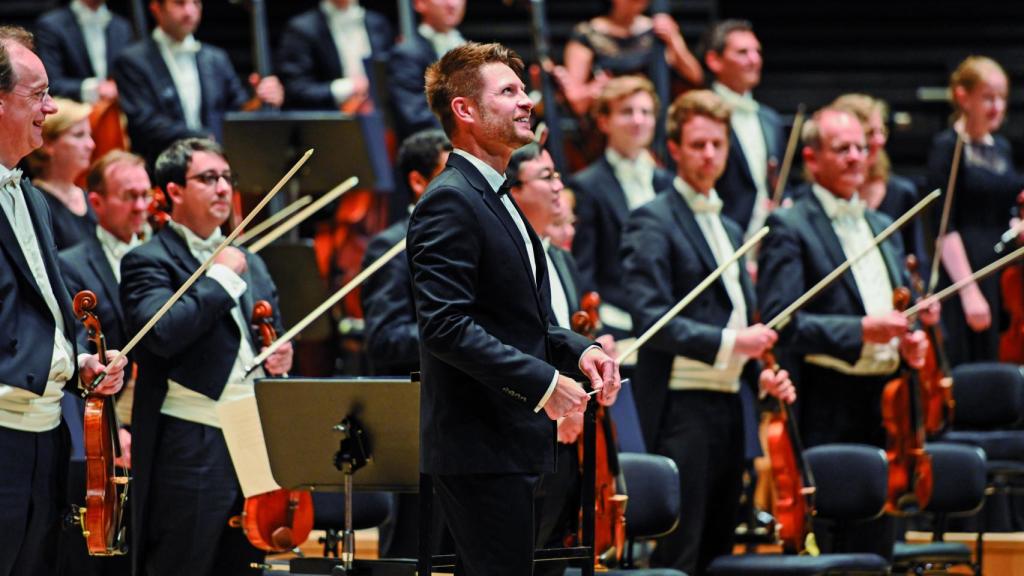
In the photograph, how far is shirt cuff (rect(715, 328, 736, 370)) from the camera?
4.17m

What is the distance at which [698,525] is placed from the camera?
424 cm

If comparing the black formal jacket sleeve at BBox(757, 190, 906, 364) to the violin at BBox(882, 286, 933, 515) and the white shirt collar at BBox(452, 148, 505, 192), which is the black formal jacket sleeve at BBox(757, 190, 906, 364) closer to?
the violin at BBox(882, 286, 933, 515)

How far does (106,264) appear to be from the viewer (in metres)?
4.13

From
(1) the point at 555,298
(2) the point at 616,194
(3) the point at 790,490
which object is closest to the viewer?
(1) the point at 555,298

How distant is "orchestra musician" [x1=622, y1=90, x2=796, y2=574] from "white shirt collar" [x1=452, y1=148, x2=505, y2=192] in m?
1.36

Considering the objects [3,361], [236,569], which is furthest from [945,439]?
[3,361]

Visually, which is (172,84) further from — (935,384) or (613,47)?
(935,384)

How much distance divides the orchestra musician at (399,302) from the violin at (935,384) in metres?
1.47

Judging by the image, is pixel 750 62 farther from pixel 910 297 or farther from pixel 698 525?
pixel 698 525

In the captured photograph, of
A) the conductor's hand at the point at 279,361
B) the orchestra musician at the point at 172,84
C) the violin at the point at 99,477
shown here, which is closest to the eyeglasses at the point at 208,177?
the conductor's hand at the point at 279,361

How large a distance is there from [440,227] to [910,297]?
7.40ft

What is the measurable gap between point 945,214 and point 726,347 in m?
1.55

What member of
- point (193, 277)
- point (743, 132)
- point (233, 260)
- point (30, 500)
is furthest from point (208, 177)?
point (743, 132)

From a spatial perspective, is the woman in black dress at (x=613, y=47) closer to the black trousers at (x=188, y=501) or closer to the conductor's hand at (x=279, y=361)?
the conductor's hand at (x=279, y=361)
